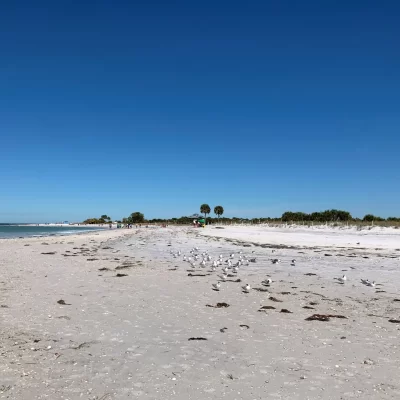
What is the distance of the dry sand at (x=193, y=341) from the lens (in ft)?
16.7

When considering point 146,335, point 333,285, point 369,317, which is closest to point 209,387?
point 146,335

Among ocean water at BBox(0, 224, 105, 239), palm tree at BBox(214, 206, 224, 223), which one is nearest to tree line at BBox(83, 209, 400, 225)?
palm tree at BBox(214, 206, 224, 223)

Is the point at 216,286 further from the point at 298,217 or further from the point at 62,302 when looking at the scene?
the point at 298,217

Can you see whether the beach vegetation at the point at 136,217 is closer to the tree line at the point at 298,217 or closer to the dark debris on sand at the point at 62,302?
the tree line at the point at 298,217

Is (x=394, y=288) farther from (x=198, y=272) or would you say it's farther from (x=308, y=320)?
(x=198, y=272)

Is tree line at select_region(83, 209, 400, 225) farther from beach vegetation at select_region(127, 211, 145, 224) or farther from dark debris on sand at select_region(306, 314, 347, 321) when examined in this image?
dark debris on sand at select_region(306, 314, 347, 321)

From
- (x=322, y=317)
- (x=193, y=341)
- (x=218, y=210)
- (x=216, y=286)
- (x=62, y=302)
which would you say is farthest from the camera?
(x=218, y=210)

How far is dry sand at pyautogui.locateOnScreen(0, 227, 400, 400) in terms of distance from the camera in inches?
200

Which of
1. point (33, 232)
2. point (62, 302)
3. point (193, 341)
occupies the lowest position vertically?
point (193, 341)

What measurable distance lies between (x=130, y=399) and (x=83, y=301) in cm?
614

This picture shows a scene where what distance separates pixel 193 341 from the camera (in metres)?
7.08

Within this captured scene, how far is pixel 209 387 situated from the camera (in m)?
5.11

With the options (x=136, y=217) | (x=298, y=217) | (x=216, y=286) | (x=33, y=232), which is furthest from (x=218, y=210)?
(x=216, y=286)

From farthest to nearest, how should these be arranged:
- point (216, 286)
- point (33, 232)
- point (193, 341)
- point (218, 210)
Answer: point (218, 210) → point (33, 232) → point (216, 286) → point (193, 341)
